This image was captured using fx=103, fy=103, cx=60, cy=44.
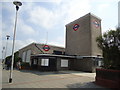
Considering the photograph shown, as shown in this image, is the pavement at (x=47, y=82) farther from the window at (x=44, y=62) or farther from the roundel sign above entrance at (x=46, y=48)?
the roundel sign above entrance at (x=46, y=48)

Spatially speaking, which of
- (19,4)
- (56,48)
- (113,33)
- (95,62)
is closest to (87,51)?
(95,62)

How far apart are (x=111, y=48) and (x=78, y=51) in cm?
1405

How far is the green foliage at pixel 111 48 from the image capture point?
8.02 metres

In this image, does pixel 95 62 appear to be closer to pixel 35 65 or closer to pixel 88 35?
pixel 88 35

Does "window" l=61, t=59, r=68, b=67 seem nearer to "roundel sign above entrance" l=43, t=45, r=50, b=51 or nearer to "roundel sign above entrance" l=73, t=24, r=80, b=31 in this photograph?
"roundel sign above entrance" l=43, t=45, r=50, b=51

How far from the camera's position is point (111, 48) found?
8.34 metres

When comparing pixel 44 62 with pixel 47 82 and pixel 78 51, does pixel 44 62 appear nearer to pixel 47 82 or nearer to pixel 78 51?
pixel 78 51

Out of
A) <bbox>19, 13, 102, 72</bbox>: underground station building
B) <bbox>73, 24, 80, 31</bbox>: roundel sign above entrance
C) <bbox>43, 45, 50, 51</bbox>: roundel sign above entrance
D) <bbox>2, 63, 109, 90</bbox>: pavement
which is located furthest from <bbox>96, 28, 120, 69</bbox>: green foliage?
<bbox>43, 45, 50, 51</bbox>: roundel sign above entrance

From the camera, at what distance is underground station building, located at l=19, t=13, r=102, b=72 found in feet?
62.4

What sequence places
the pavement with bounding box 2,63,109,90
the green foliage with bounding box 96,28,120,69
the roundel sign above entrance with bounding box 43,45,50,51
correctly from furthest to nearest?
the roundel sign above entrance with bounding box 43,45,50,51 → the green foliage with bounding box 96,28,120,69 → the pavement with bounding box 2,63,109,90

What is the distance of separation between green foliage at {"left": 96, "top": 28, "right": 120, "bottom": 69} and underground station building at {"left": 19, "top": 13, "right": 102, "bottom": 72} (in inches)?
391

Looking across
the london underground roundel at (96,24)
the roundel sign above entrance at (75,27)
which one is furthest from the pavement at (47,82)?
the roundel sign above entrance at (75,27)

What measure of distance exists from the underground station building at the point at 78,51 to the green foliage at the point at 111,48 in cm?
993

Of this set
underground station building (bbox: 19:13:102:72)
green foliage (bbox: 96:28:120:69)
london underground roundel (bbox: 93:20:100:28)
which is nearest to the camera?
green foliage (bbox: 96:28:120:69)
